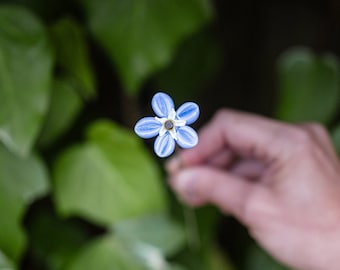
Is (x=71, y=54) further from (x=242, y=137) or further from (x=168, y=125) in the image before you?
(x=168, y=125)

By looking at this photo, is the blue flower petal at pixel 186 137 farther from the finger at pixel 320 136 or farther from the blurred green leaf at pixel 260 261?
the blurred green leaf at pixel 260 261

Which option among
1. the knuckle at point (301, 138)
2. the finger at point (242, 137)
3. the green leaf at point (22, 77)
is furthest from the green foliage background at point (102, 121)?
the knuckle at point (301, 138)

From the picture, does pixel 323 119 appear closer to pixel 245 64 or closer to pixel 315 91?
pixel 315 91

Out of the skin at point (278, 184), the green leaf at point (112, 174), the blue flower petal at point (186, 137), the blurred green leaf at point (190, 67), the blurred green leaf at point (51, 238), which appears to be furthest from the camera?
the blurred green leaf at point (190, 67)

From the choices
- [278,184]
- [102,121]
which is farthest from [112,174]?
[278,184]

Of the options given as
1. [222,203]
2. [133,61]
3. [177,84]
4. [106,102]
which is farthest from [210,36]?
[222,203]

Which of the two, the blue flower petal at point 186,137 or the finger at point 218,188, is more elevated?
the finger at point 218,188

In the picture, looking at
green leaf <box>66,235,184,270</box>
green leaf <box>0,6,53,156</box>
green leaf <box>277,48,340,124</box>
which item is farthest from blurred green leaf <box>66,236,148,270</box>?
green leaf <box>277,48,340,124</box>

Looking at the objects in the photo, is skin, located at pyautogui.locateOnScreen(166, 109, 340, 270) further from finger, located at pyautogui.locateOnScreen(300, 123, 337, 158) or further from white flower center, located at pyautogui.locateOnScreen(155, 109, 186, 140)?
white flower center, located at pyautogui.locateOnScreen(155, 109, 186, 140)
